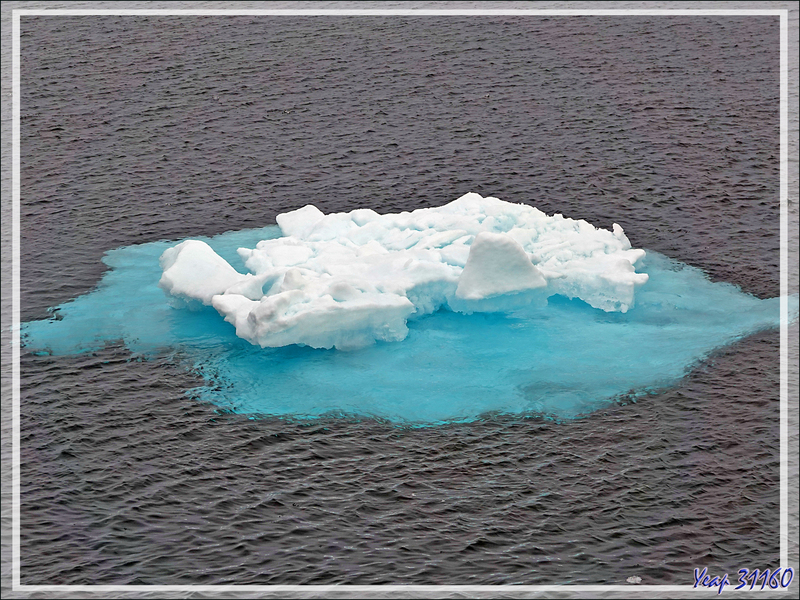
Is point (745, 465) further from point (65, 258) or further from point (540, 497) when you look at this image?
point (65, 258)

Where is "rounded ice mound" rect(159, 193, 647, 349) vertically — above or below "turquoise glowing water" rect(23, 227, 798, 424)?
above

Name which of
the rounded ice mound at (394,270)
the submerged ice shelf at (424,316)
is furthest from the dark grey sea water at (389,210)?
the rounded ice mound at (394,270)

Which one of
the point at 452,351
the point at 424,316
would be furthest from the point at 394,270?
the point at 452,351

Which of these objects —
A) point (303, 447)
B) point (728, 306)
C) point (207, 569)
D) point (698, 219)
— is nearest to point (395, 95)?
point (698, 219)

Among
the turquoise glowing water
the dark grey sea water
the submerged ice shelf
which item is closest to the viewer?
the dark grey sea water

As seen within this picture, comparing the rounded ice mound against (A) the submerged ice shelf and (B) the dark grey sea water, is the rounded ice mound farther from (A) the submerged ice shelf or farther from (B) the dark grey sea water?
(B) the dark grey sea water

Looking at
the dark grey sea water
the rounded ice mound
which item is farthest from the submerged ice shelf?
the dark grey sea water

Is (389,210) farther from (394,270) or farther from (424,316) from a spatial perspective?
(424,316)
